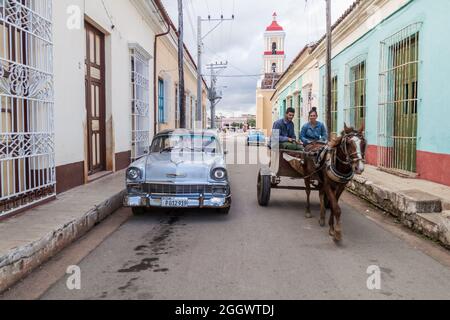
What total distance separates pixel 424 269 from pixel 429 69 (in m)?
5.28

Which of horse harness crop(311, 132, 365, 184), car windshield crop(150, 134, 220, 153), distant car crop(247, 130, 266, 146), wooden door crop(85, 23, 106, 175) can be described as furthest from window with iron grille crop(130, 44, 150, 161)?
distant car crop(247, 130, 266, 146)

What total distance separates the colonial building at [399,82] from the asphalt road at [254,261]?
267 centimetres

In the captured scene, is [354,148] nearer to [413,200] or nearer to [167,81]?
[413,200]

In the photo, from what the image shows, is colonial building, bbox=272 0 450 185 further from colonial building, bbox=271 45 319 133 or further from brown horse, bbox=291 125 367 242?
colonial building, bbox=271 45 319 133

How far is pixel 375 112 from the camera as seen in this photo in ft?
37.7

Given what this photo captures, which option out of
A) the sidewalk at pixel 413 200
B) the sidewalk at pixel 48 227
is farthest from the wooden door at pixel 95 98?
the sidewalk at pixel 413 200

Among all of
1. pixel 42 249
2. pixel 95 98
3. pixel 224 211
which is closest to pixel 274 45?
pixel 95 98

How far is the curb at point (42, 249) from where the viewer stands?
12.4ft

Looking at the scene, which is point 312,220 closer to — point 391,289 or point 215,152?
point 215,152

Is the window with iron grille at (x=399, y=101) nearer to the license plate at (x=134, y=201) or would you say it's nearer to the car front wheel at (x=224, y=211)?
the car front wheel at (x=224, y=211)

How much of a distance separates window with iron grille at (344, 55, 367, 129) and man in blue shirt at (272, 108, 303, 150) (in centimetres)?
591

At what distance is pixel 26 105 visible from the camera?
6.28 meters

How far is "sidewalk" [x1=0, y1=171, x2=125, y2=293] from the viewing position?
3957mm

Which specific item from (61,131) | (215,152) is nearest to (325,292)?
(215,152)
